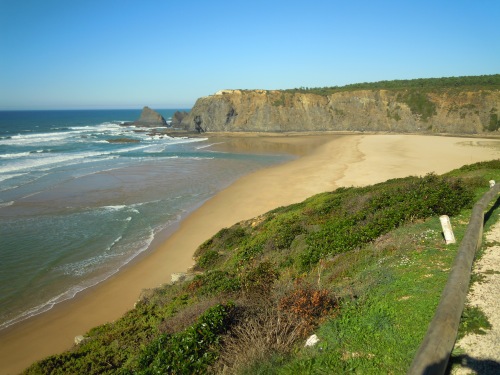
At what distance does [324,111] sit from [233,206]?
6574cm

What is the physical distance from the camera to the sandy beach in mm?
11547

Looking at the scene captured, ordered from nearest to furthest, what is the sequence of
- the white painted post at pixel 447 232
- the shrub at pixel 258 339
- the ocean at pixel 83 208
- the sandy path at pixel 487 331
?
the sandy path at pixel 487 331 < the shrub at pixel 258 339 < the white painted post at pixel 447 232 < the ocean at pixel 83 208

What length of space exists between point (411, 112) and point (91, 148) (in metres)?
66.0

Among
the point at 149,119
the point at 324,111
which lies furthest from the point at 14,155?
the point at 324,111

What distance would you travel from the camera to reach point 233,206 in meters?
25.1

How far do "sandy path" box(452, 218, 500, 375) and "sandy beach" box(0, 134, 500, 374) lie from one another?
11139mm

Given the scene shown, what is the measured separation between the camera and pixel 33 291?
1397 centimetres

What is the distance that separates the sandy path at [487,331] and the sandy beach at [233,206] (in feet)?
36.5

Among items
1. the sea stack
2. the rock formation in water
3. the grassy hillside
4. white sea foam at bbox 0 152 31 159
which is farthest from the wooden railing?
the sea stack

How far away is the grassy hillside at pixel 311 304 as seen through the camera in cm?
504

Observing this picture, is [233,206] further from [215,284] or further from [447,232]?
[447,232]

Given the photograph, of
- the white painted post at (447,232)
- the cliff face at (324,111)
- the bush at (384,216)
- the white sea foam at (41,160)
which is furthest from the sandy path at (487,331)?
the cliff face at (324,111)

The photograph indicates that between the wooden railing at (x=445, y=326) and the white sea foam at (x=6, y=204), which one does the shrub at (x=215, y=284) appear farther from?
the white sea foam at (x=6, y=204)

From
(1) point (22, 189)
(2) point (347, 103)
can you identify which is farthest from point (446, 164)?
(2) point (347, 103)
